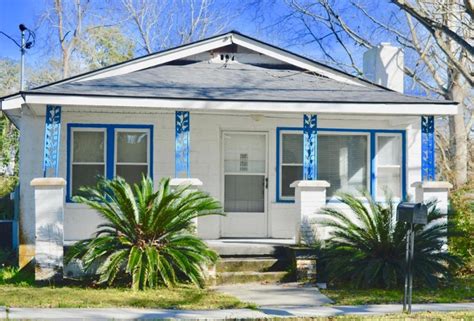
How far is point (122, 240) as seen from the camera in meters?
10.5

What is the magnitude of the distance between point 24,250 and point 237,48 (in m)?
6.41

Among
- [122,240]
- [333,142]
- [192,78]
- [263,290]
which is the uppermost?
[192,78]

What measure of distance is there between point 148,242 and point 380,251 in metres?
3.99

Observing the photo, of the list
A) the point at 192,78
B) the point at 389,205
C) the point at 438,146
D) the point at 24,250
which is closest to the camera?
the point at 389,205

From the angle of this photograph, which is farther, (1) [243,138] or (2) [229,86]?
(1) [243,138]

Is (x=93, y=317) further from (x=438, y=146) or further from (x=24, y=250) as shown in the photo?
(x=438, y=146)

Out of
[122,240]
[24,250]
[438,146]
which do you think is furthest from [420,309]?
[438,146]

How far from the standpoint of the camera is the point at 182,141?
12.0 meters

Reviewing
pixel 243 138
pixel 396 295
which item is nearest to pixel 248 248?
pixel 243 138

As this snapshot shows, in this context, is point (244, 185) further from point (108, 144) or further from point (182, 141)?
point (108, 144)

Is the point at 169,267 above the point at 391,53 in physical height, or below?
below

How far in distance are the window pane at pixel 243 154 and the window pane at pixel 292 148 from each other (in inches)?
18.2

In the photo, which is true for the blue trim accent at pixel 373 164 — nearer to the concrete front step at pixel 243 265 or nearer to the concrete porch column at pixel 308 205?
the concrete porch column at pixel 308 205

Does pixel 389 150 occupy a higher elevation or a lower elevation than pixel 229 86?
lower
